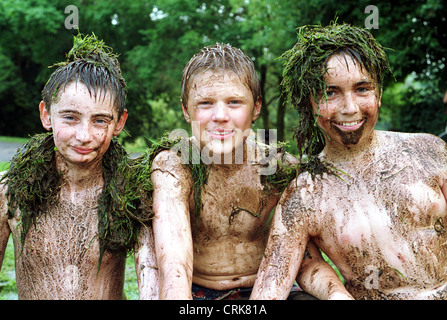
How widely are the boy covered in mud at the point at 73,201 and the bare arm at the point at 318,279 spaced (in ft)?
3.39

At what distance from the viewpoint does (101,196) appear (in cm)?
321

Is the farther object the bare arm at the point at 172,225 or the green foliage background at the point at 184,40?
the green foliage background at the point at 184,40

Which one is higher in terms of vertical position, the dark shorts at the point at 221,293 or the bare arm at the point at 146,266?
the bare arm at the point at 146,266

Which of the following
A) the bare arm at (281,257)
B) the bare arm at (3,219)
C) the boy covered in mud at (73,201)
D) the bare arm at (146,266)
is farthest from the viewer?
the bare arm at (3,219)

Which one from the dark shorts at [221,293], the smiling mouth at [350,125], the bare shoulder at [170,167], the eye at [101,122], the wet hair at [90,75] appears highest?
the wet hair at [90,75]

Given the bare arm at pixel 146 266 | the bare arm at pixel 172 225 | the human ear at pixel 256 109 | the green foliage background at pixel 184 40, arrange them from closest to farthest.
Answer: the bare arm at pixel 172 225 → the bare arm at pixel 146 266 → the human ear at pixel 256 109 → the green foliage background at pixel 184 40

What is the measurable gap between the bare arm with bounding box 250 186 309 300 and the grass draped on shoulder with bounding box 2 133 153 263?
31.9 inches

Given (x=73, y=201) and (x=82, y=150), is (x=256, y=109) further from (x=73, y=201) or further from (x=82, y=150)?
(x=73, y=201)

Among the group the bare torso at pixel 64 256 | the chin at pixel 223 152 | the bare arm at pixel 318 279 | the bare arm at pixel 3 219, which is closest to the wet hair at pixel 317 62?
the chin at pixel 223 152

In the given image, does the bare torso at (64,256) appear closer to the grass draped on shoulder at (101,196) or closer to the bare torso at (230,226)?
the grass draped on shoulder at (101,196)

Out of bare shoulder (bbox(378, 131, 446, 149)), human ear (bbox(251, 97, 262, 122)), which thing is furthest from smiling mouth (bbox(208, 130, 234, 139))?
bare shoulder (bbox(378, 131, 446, 149))

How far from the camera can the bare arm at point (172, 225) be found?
272cm
